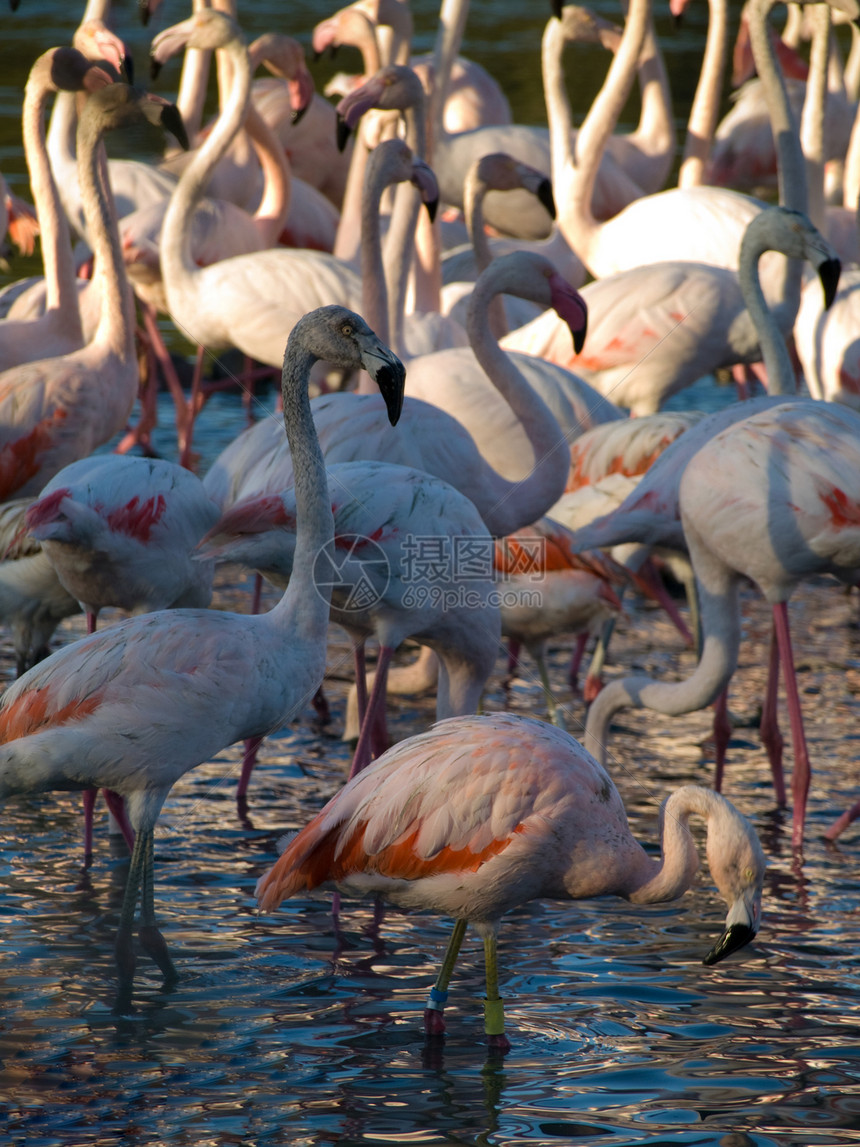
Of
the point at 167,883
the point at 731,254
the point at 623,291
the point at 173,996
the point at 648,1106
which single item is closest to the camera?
the point at 648,1106

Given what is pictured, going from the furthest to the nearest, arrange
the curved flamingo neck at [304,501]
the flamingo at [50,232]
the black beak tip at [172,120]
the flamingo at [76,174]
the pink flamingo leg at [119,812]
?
1. the flamingo at [76,174]
2. the flamingo at [50,232]
3. the black beak tip at [172,120]
4. the pink flamingo leg at [119,812]
5. the curved flamingo neck at [304,501]

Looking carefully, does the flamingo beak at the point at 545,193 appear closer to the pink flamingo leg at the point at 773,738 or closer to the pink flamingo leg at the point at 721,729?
the pink flamingo leg at the point at 773,738

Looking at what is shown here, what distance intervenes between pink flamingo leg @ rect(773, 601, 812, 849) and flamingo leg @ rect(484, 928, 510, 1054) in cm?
162

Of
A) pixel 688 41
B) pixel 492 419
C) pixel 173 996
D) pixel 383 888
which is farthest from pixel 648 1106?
pixel 688 41

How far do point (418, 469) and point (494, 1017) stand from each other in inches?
82.5

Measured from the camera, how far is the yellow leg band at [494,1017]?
12.0 ft

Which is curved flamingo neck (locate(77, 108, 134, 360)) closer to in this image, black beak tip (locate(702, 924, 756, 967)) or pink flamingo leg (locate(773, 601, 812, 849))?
pink flamingo leg (locate(773, 601, 812, 849))

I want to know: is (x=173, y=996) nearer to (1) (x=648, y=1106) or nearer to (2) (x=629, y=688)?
(1) (x=648, y=1106)

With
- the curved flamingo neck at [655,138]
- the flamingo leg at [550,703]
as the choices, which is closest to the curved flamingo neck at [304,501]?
the flamingo leg at [550,703]

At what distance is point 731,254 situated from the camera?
28.9ft

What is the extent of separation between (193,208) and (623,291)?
2.16 meters

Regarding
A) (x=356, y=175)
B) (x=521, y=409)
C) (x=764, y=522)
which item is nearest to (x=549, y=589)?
(x=521, y=409)

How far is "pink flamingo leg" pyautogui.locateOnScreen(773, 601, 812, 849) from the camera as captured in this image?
16.5 ft

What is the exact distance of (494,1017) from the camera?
365 centimetres
